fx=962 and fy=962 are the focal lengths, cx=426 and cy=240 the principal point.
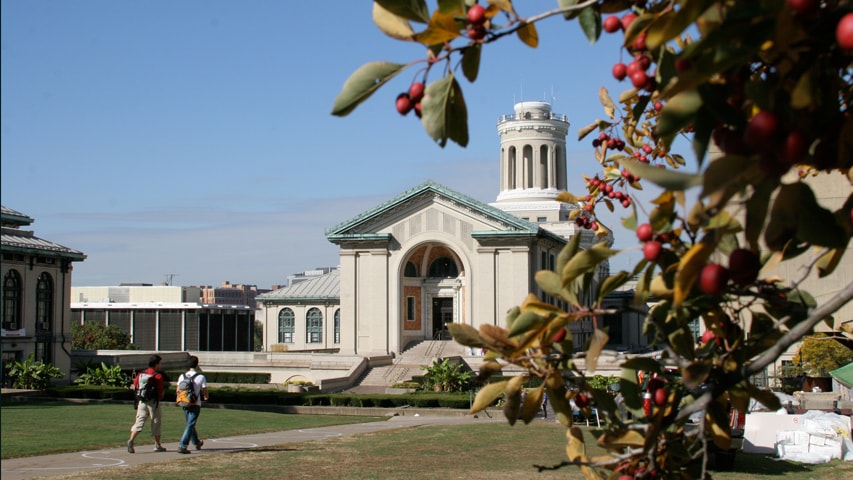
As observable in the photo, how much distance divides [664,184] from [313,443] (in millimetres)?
17344

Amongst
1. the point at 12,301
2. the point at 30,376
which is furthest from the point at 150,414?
the point at 12,301

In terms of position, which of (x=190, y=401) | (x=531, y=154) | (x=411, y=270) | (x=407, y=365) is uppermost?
(x=531, y=154)

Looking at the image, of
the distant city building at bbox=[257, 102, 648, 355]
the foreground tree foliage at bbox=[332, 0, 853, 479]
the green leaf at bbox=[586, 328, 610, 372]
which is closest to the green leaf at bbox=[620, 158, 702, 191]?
the foreground tree foliage at bbox=[332, 0, 853, 479]

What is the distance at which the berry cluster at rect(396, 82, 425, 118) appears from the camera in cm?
291

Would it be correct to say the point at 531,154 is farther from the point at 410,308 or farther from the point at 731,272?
the point at 731,272

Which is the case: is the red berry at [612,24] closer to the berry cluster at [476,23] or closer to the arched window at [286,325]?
the berry cluster at [476,23]

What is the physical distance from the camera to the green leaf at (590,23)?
3344mm

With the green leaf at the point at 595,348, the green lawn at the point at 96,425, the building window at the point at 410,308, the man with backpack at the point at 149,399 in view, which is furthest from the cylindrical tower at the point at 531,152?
the green leaf at the point at 595,348

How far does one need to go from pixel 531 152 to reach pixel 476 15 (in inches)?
2996

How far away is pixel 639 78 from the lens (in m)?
3.05

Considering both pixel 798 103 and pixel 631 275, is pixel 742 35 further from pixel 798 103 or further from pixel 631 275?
pixel 631 275

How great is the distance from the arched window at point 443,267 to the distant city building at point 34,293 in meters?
21.6

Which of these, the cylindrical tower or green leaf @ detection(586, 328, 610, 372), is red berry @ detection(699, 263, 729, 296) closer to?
green leaf @ detection(586, 328, 610, 372)

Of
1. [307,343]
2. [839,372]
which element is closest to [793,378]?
[839,372]
